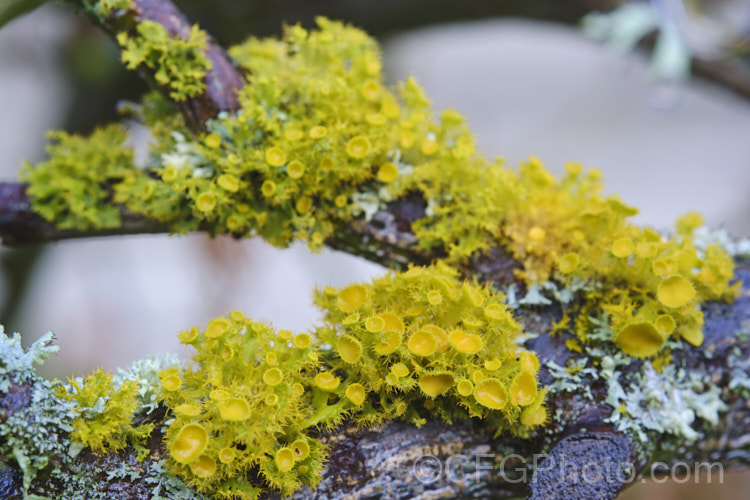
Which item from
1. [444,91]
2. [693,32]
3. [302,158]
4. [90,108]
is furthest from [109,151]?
[444,91]

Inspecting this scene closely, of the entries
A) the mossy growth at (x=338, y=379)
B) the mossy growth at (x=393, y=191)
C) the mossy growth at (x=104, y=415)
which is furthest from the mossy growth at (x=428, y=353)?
the mossy growth at (x=104, y=415)

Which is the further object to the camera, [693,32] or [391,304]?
[693,32]

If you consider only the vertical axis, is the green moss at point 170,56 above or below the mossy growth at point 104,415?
above

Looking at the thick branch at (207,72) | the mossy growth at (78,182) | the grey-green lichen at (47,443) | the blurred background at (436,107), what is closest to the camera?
the grey-green lichen at (47,443)

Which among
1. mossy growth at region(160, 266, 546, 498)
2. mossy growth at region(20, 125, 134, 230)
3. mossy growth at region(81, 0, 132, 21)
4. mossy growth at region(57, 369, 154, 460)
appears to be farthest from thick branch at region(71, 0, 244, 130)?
mossy growth at region(57, 369, 154, 460)

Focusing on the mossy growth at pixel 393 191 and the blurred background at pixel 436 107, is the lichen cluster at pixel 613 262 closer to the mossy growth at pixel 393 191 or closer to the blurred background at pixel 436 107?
the mossy growth at pixel 393 191

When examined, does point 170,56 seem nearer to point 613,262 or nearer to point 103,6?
point 103,6

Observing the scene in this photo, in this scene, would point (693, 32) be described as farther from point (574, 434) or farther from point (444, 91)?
point (444, 91)
